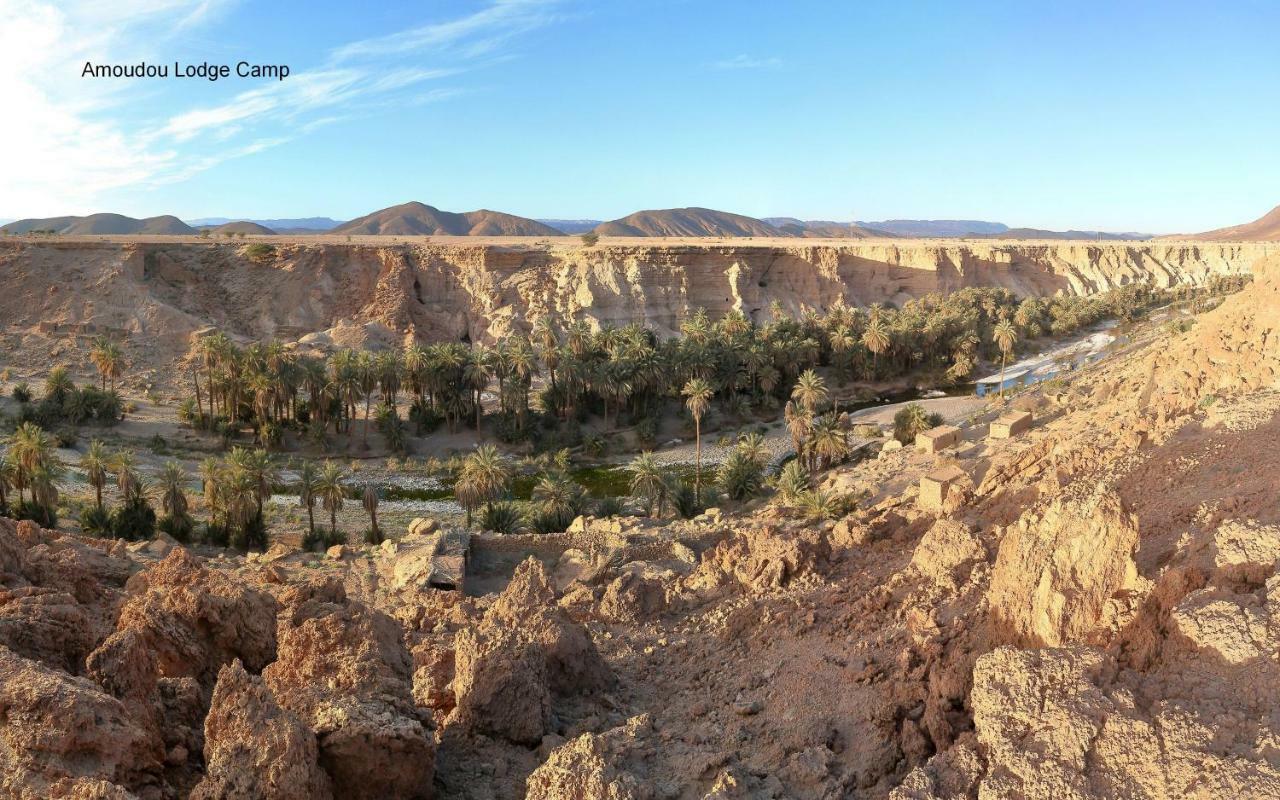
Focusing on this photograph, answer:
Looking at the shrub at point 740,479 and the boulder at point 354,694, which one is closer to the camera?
the boulder at point 354,694

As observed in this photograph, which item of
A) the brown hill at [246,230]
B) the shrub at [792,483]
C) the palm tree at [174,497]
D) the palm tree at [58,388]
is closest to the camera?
the palm tree at [174,497]

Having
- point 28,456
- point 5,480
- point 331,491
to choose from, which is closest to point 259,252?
point 28,456

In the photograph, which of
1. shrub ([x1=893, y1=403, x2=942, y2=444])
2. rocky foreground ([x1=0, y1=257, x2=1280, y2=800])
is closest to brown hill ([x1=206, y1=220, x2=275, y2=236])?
shrub ([x1=893, y1=403, x2=942, y2=444])

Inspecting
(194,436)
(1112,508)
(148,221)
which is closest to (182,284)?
(194,436)

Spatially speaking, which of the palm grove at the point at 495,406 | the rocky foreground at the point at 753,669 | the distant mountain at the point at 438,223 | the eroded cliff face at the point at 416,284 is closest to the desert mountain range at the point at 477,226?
the distant mountain at the point at 438,223

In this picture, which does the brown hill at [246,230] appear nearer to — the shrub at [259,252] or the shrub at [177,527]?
the shrub at [259,252]

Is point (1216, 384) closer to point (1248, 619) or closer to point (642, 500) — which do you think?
point (1248, 619)
